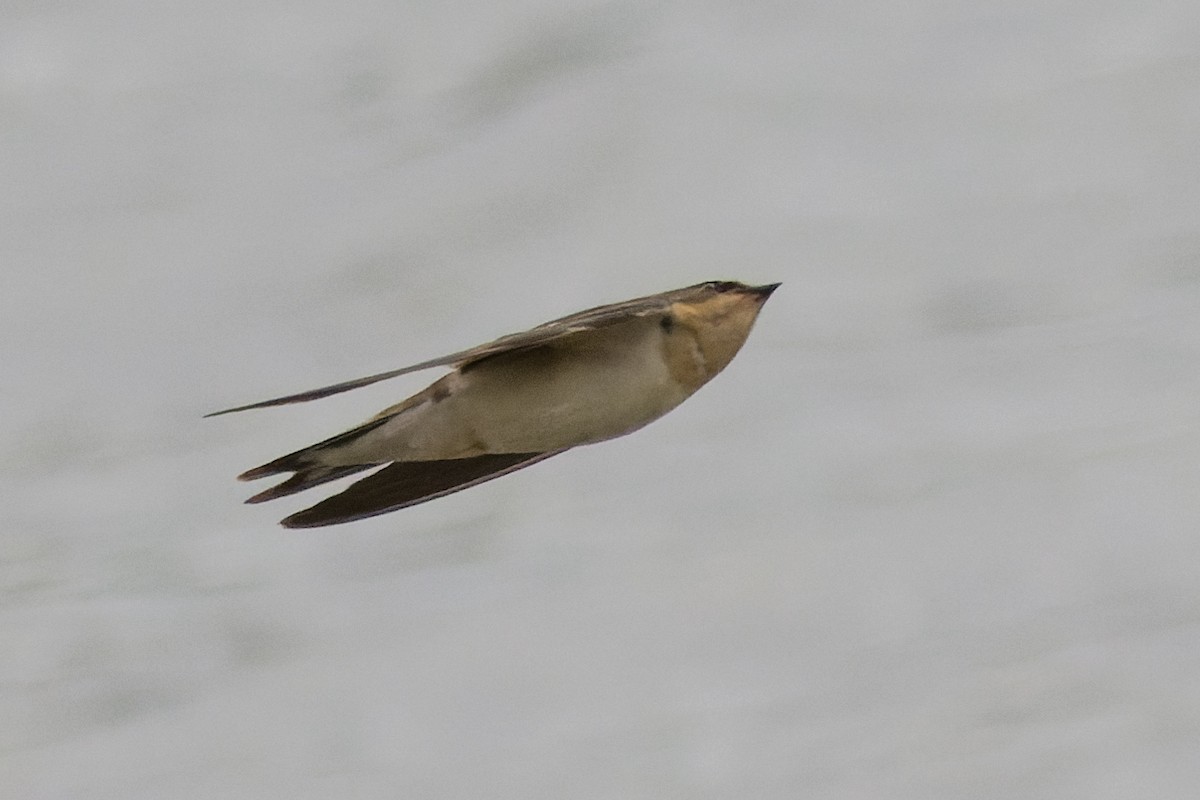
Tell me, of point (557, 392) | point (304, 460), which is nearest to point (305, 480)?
point (304, 460)

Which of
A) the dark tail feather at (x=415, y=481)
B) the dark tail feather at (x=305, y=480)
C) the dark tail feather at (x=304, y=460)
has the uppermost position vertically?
the dark tail feather at (x=304, y=460)

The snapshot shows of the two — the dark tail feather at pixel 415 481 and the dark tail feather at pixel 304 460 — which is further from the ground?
the dark tail feather at pixel 304 460

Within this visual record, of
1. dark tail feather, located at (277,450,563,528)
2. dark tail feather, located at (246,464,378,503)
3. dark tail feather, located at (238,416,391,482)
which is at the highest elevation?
dark tail feather, located at (238,416,391,482)

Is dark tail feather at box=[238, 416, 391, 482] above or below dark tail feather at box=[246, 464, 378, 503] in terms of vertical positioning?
above

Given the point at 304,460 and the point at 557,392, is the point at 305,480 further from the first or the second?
the point at 557,392
